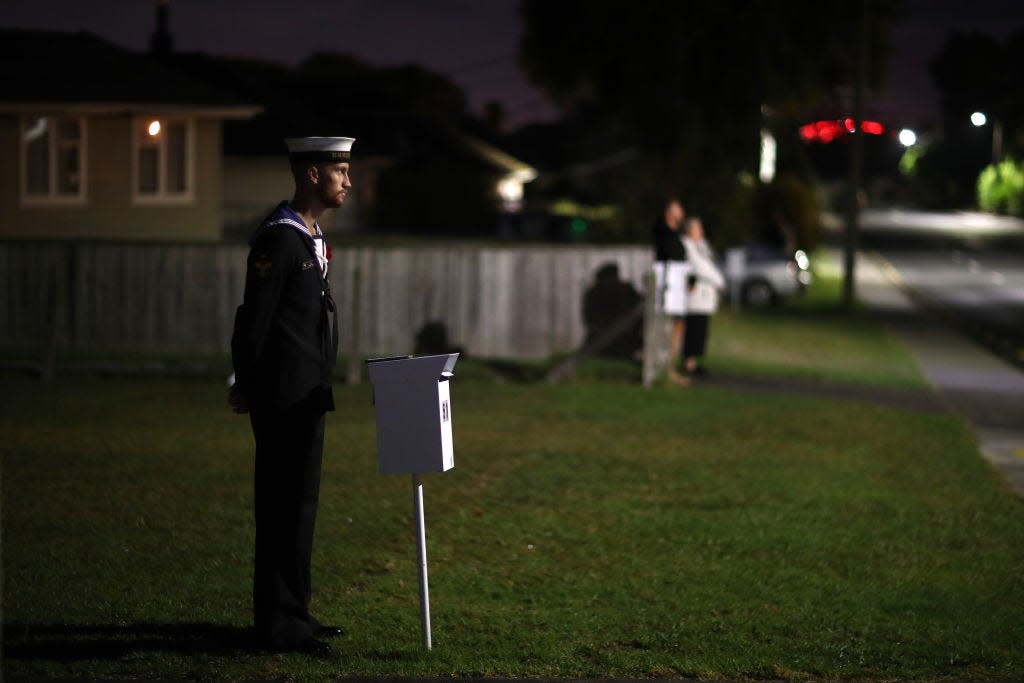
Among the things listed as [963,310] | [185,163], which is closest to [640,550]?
[185,163]

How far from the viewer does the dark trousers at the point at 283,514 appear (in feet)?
20.2

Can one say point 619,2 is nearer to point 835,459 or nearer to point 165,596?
point 835,459

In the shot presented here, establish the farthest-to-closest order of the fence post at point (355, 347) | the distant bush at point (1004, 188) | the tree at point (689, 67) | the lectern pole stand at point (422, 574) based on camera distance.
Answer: the distant bush at point (1004, 188) → the tree at point (689, 67) → the fence post at point (355, 347) → the lectern pole stand at point (422, 574)

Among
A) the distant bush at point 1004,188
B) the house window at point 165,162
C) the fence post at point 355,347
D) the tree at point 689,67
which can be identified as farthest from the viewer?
the distant bush at point 1004,188

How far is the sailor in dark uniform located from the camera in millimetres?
6039

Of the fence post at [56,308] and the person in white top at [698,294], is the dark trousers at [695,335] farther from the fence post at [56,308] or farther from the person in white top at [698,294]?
the fence post at [56,308]

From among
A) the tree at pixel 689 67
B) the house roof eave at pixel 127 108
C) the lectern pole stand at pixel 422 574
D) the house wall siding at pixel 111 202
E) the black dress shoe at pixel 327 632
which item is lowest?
the black dress shoe at pixel 327 632

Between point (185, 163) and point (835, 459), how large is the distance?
20.6 meters

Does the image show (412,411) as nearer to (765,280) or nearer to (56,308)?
(56,308)

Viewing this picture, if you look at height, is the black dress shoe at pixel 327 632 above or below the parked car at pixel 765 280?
below

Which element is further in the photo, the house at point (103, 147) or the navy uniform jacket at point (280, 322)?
the house at point (103, 147)

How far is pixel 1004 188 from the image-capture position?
108 m

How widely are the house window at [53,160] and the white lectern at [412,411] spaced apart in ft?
77.0

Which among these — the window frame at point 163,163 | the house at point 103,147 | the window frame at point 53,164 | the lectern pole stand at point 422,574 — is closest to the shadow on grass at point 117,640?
the lectern pole stand at point 422,574
